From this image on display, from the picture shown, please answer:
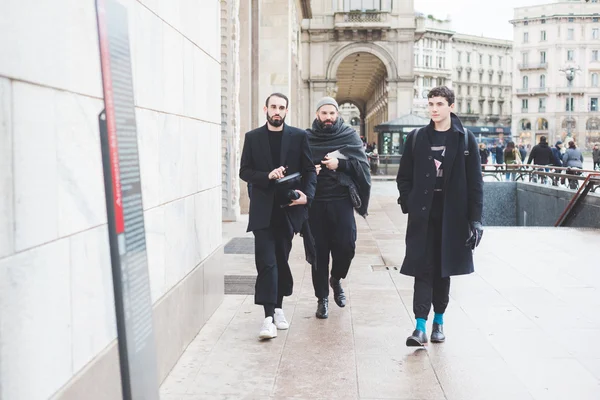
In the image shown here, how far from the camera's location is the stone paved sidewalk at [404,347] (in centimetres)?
474

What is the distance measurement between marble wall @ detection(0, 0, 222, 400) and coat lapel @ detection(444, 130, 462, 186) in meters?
2.15

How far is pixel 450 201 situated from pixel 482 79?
13451 centimetres

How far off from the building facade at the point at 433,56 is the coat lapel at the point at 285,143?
362ft

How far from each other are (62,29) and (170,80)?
2056 mm

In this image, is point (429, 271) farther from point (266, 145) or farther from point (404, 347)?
point (266, 145)

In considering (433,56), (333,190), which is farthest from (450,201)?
(433,56)

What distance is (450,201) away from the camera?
A: 5.73 metres

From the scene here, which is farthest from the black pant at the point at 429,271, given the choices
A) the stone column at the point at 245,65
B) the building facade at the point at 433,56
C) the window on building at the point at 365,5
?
the building facade at the point at 433,56

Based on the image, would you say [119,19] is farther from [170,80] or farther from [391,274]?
[391,274]

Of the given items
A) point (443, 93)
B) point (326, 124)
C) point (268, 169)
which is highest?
point (443, 93)

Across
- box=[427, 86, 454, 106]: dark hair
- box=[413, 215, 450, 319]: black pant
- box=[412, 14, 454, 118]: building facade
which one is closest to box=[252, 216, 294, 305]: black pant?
box=[413, 215, 450, 319]: black pant

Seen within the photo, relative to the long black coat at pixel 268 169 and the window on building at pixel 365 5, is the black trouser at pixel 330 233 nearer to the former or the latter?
the long black coat at pixel 268 169

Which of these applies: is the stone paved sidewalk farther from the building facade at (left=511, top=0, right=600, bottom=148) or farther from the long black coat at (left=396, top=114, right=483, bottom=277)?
the building facade at (left=511, top=0, right=600, bottom=148)

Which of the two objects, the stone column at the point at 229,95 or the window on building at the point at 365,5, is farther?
the window on building at the point at 365,5
